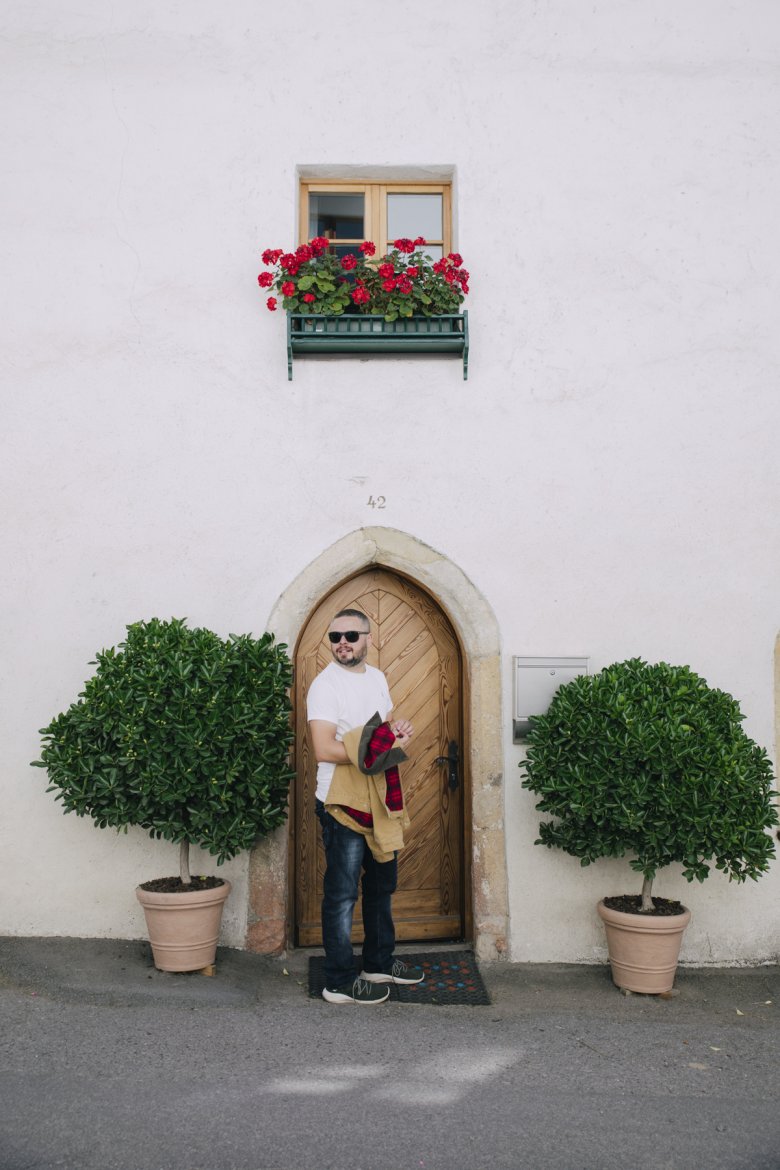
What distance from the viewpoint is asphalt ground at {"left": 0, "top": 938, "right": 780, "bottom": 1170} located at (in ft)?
9.93

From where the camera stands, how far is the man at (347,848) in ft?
14.1

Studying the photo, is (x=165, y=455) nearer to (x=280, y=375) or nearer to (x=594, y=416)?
(x=280, y=375)

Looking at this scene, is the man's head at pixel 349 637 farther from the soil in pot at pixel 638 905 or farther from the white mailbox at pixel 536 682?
the soil in pot at pixel 638 905

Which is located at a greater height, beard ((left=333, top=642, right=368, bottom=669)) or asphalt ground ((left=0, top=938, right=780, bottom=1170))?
beard ((left=333, top=642, right=368, bottom=669))

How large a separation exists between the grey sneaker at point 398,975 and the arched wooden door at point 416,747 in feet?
1.97

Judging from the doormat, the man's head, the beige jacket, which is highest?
the man's head

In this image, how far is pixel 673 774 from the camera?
4.42m

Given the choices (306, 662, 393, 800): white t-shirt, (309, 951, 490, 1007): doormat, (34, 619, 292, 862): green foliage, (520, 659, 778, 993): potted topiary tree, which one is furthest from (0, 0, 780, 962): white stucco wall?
(306, 662, 393, 800): white t-shirt

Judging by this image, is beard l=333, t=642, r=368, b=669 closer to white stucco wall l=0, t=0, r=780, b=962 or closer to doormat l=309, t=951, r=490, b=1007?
white stucco wall l=0, t=0, r=780, b=962

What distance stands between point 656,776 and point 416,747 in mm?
1490

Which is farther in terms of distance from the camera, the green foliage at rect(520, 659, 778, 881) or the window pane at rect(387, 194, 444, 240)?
the window pane at rect(387, 194, 444, 240)

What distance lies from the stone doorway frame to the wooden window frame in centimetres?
184

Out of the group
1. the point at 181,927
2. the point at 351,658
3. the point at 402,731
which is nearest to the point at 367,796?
the point at 402,731

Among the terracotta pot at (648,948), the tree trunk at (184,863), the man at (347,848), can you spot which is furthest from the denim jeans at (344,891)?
the terracotta pot at (648,948)
